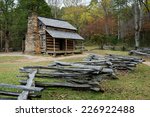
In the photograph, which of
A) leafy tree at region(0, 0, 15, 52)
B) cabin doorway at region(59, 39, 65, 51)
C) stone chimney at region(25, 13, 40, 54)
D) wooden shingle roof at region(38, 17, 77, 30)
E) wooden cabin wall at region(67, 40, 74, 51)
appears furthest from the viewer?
leafy tree at region(0, 0, 15, 52)

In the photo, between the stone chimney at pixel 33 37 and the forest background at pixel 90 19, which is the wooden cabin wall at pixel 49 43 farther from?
the forest background at pixel 90 19

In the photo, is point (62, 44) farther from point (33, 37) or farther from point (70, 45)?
point (33, 37)

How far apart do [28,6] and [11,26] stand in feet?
17.1

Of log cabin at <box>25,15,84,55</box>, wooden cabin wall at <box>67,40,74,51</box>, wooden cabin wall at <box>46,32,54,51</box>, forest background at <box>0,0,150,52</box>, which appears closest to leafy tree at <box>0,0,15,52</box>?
forest background at <box>0,0,150,52</box>

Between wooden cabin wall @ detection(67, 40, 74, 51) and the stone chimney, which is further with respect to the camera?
wooden cabin wall @ detection(67, 40, 74, 51)

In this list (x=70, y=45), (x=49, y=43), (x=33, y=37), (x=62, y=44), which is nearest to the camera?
(x=49, y=43)

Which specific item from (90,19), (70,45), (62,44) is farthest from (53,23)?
(90,19)

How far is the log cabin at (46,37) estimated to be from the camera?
32.5 metres

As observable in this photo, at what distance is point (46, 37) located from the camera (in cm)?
3275

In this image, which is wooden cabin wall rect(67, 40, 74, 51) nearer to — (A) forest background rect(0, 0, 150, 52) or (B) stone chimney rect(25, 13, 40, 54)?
(B) stone chimney rect(25, 13, 40, 54)

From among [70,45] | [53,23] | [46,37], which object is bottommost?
[70,45]

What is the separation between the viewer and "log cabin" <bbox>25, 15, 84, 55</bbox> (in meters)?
32.5

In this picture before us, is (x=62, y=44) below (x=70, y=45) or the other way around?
the other way around

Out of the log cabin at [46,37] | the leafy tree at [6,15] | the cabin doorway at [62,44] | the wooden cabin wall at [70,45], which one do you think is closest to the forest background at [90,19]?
the leafy tree at [6,15]
